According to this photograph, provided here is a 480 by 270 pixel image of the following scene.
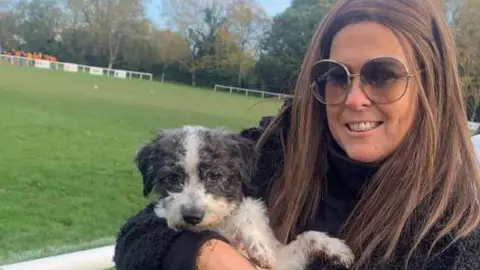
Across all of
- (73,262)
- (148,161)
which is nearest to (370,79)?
(148,161)

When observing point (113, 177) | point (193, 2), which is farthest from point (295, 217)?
point (193, 2)

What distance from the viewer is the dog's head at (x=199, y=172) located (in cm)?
324

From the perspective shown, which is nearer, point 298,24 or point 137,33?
point 298,24

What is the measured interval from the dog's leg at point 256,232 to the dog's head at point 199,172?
0.07m

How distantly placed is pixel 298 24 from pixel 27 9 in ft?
173

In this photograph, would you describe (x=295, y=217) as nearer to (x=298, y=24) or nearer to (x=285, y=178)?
(x=285, y=178)

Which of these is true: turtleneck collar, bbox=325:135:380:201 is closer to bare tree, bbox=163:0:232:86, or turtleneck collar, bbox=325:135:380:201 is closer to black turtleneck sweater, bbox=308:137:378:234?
black turtleneck sweater, bbox=308:137:378:234

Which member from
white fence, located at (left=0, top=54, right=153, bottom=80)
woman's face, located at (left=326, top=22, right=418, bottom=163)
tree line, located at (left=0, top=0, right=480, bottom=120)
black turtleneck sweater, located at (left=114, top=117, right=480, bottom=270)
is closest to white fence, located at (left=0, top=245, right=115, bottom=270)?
black turtleneck sweater, located at (left=114, top=117, right=480, bottom=270)

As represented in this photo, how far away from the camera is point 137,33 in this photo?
87.5m

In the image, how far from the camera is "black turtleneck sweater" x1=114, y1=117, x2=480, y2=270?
2631 mm

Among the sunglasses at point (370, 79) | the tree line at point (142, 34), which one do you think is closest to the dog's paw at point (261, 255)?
the sunglasses at point (370, 79)

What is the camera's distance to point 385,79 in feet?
9.62

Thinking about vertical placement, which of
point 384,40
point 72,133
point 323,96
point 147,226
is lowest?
point 72,133

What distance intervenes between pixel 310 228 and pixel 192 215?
0.62m
